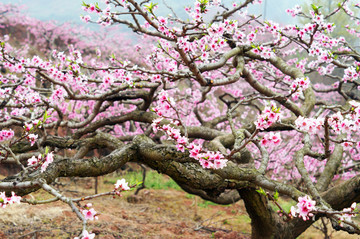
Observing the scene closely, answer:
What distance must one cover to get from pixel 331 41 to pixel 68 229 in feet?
19.0

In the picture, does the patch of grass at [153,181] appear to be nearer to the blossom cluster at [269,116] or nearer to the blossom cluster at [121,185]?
the blossom cluster at [121,185]

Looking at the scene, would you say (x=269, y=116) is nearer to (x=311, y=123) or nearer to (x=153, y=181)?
(x=311, y=123)

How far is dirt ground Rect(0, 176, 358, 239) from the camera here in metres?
4.39

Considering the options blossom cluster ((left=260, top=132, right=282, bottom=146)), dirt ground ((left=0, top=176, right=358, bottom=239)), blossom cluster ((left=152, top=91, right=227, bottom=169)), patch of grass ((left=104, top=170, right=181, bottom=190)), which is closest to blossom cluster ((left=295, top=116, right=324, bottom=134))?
blossom cluster ((left=260, top=132, right=282, bottom=146))

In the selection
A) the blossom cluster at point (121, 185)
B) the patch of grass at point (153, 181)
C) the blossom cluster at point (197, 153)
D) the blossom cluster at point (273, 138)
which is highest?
the blossom cluster at point (273, 138)

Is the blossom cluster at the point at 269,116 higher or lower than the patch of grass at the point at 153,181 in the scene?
higher

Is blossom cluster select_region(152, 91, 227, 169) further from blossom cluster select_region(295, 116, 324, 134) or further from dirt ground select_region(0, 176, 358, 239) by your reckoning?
dirt ground select_region(0, 176, 358, 239)

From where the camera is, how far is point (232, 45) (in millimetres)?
5285

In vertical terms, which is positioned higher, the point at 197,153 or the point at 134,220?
the point at 197,153

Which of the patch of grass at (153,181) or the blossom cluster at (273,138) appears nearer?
the blossom cluster at (273,138)

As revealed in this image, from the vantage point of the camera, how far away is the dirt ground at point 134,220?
14.4 feet

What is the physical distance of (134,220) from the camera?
18.7 feet

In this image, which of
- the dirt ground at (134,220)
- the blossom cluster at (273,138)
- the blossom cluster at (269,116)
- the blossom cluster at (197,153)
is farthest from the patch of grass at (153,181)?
the blossom cluster at (269,116)

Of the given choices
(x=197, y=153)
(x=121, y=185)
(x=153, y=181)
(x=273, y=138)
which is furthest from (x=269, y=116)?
(x=153, y=181)
